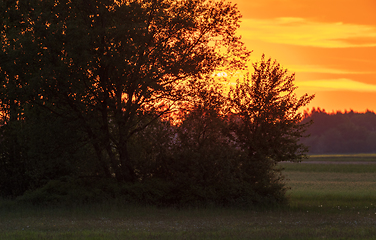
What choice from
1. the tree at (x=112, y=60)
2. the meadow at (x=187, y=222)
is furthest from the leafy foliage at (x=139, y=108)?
the meadow at (x=187, y=222)

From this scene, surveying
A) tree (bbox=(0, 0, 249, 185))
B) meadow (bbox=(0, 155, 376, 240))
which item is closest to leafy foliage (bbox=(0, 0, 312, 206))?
tree (bbox=(0, 0, 249, 185))

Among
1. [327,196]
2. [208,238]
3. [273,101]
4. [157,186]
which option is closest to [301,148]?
[273,101]

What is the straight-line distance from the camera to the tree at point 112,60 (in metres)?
26.2

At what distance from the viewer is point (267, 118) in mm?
30984

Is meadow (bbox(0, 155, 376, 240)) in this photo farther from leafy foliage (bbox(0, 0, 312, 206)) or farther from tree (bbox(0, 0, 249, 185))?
tree (bbox(0, 0, 249, 185))

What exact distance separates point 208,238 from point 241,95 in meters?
16.9

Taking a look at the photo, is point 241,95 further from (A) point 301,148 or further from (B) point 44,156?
(B) point 44,156

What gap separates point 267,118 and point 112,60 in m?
11.3

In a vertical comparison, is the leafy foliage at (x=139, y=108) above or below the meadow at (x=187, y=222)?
above

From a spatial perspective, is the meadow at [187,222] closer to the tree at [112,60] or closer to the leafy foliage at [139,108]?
the leafy foliage at [139,108]

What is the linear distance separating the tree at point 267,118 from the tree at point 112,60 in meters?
2.07

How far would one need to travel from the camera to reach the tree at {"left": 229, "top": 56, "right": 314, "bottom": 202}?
3066 cm

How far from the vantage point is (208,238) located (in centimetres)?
1639

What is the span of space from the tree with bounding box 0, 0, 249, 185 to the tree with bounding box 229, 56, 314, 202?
6.78 feet
